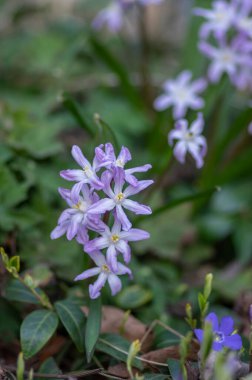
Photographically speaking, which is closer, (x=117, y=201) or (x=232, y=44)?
(x=117, y=201)

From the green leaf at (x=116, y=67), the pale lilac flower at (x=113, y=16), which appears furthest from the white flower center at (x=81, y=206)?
the pale lilac flower at (x=113, y=16)

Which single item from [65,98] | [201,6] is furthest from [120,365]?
[201,6]

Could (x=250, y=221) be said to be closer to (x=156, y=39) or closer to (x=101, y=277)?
(x=101, y=277)

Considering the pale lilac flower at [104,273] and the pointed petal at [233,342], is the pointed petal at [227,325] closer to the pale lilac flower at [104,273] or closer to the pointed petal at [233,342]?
the pointed petal at [233,342]

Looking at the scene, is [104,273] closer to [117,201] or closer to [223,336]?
[117,201]

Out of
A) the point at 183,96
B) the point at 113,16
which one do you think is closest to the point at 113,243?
the point at 183,96

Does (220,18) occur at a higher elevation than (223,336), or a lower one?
higher

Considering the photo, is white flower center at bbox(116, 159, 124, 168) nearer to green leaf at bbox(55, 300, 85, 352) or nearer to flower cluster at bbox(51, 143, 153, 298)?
flower cluster at bbox(51, 143, 153, 298)
